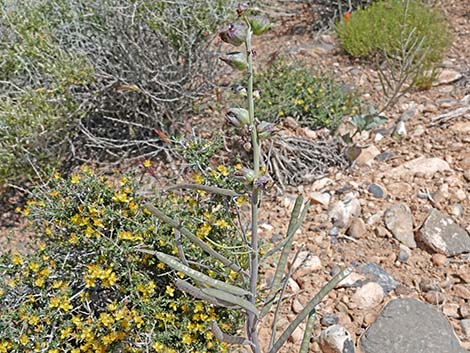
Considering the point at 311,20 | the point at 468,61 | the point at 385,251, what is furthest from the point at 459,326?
the point at 311,20

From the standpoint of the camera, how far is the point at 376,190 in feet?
8.93

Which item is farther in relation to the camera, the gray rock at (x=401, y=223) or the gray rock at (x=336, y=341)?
the gray rock at (x=401, y=223)

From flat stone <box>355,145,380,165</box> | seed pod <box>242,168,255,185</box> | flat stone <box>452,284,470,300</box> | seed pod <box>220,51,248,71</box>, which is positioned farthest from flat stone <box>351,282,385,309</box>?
seed pod <box>220,51,248,71</box>

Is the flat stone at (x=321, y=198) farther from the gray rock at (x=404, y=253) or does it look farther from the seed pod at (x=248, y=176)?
the seed pod at (x=248, y=176)

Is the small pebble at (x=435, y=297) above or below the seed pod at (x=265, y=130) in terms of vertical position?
below

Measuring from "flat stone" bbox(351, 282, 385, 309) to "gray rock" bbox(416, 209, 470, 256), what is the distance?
13.2 inches

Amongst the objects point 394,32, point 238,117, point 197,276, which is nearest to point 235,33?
point 238,117

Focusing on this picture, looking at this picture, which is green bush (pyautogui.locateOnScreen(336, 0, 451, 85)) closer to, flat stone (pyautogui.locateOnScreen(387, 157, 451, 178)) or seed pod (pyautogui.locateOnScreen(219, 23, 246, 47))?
flat stone (pyautogui.locateOnScreen(387, 157, 451, 178))

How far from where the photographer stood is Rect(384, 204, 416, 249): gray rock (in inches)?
96.3

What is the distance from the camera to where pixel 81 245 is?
1989 mm

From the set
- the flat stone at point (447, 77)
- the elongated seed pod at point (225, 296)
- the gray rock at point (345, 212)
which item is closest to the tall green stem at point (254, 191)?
the elongated seed pod at point (225, 296)

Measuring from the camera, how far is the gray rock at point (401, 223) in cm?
245

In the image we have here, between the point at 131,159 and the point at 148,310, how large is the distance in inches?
57.7

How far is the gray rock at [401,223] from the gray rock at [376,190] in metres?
0.13
